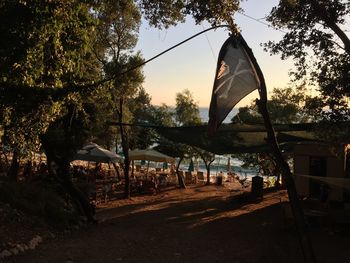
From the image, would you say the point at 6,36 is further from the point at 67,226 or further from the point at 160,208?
the point at 160,208

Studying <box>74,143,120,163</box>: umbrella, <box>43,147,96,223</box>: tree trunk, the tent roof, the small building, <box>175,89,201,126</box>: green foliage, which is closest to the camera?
the tent roof

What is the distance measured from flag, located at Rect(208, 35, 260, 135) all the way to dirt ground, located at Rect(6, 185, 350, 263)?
3227 millimetres

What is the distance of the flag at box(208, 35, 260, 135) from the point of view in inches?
213

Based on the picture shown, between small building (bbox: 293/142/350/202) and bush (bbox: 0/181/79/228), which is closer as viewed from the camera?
bush (bbox: 0/181/79/228)

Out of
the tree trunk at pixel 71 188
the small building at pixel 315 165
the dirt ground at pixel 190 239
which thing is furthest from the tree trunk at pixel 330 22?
the tree trunk at pixel 71 188

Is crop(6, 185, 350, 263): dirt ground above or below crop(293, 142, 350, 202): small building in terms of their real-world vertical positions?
below

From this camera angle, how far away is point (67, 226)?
10.3 meters

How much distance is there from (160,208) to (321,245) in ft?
21.9

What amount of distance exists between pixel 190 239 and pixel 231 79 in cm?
483

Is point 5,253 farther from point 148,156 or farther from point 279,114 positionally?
point 279,114

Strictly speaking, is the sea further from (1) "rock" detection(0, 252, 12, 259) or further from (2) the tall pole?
(2) the tall pole

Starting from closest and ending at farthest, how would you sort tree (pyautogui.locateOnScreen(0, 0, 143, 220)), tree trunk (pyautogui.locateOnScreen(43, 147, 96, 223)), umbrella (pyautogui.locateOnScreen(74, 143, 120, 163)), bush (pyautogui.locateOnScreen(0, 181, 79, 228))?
tree (pyautogui.locateOnScreen(0, 0, 143, 220)), bush (pyautogui.locateOnScreen(0, 181, 79, 228)), tree trunk (pyautogui.locateOnScreen(43, 147, 96, 223)), umbrella (pyautogui.locateOnScreen(74, 143, 120, 163))

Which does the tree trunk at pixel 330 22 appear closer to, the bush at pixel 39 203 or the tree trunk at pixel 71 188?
the tree trunk at pixel 71 188

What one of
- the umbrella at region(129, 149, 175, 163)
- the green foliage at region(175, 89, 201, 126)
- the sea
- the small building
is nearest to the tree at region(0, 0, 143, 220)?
the small building
